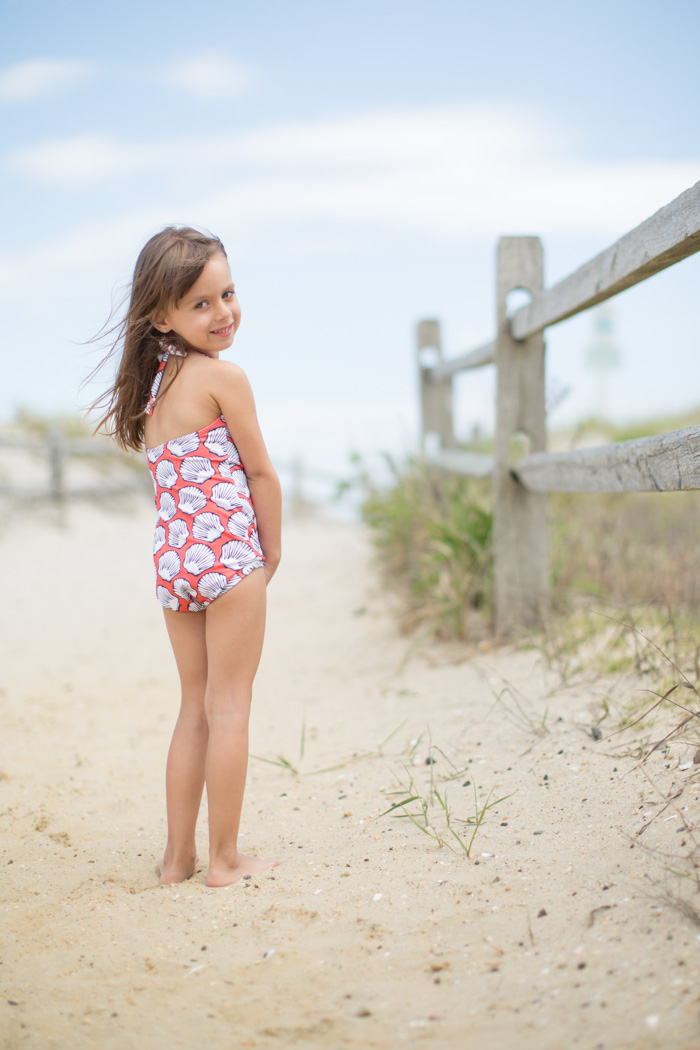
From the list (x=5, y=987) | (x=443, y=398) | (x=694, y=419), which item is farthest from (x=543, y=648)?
(x=694, y=419)

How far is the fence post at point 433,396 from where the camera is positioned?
Result: 6.17m

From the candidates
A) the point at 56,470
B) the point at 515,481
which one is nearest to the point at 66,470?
the point at 56,470

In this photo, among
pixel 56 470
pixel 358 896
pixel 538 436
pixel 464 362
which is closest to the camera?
pixel 358 896

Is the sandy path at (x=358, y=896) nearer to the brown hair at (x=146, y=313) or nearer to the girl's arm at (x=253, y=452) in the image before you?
the girl's arm at (x=253, y=452)

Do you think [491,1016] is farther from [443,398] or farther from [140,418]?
[443,398]

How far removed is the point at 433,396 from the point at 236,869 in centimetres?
471

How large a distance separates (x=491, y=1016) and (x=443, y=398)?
5.15m

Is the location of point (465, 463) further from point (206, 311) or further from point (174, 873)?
point (174, 873)

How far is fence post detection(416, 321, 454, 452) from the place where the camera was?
6.17 meters

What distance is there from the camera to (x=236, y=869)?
206 cm

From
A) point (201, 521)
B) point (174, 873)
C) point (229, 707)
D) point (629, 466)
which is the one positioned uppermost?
point (629, 466)

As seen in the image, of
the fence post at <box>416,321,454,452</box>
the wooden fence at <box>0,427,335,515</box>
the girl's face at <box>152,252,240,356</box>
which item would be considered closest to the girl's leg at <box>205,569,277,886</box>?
the girl's face at <box>152,252,240,356</box>

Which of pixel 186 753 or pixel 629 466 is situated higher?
pixel 629 466

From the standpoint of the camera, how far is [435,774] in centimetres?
253
